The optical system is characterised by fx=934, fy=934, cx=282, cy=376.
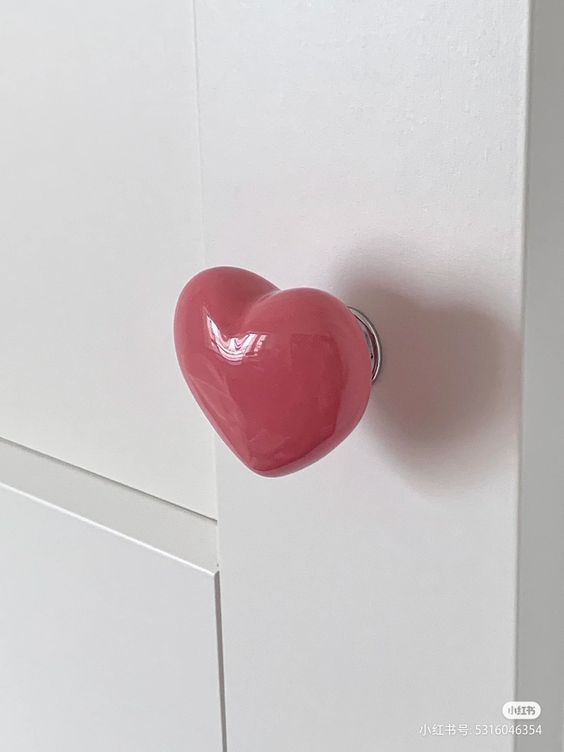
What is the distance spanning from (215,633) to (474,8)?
20 centimetres

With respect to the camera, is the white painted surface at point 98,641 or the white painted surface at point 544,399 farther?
the white painted surface at point 98,641

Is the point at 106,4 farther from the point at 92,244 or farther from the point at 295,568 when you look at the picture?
the point at 295,568

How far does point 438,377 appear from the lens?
228mm

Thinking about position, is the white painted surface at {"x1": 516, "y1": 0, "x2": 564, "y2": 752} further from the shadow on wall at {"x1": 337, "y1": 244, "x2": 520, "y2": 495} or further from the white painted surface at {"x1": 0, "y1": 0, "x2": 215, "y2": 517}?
the white painted surface at {"x1": 0, "y1": 0, "x2": 215, "y2": 517}

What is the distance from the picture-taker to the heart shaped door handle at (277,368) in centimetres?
21

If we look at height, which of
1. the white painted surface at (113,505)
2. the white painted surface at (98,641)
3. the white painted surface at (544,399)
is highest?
the white painted surface at (544,399)

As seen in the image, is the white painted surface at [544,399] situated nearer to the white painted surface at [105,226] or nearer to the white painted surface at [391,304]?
the white painted surface at [391,304]

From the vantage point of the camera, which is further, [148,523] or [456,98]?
[148,523]

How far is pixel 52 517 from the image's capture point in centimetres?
35

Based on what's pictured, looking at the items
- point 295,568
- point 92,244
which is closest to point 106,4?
point 92,244

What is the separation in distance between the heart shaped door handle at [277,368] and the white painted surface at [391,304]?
0.02 meters

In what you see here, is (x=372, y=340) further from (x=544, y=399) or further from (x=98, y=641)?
(x=98, y=641)

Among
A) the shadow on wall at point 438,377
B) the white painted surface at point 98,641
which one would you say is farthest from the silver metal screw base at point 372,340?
the white painted surface at point 98,641

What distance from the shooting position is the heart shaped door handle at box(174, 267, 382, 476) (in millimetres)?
213
